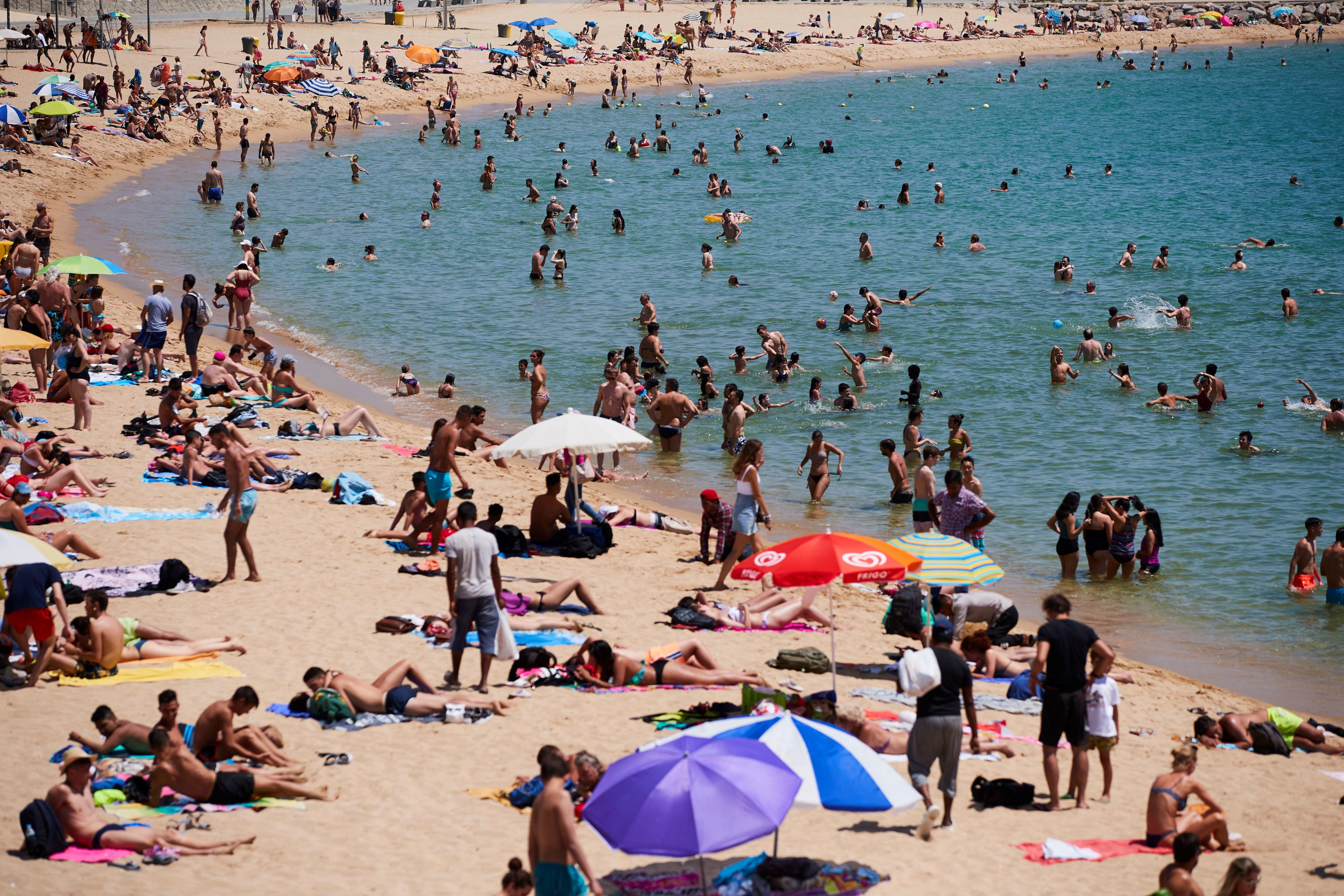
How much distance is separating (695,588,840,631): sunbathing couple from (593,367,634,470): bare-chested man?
575cm

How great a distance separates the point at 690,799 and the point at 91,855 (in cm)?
376

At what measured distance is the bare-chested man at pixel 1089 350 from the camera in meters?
24.1

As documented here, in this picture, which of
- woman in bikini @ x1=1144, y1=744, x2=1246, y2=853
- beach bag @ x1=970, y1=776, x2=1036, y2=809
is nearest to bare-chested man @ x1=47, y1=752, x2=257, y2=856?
beach bag @ x1=970, y1=776, x2=1036, y2=809

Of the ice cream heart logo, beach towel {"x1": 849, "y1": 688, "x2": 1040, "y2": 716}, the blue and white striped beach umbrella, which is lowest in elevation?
beach towel {"x1": 849, "y1": 688, "x2": 1040, "y2": 716}

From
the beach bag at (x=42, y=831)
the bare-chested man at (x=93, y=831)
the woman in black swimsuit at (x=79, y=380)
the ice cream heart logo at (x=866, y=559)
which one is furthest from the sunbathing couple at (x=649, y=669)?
the woman in black swimsuit at (x=79, y=380)

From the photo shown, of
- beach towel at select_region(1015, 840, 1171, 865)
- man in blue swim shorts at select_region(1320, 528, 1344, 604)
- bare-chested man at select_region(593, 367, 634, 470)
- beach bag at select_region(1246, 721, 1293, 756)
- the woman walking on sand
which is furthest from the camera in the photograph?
bare-chested man at select_region(593, 367, 634, 470)

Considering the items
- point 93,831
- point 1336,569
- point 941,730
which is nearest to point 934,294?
point 1336,569

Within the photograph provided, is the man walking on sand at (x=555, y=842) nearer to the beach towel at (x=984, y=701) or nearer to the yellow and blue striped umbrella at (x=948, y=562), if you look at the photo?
the beach towel at (x=984, y=701)

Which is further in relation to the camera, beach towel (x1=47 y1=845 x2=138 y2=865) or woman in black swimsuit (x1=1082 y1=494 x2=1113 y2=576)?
woman in black swimsuit (x1=1082 y1=494 x2=1113 y2=576)

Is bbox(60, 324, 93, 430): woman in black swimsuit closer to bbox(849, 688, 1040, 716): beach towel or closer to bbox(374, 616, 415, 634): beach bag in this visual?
bbox(374, 616, 415, 634): beach bag

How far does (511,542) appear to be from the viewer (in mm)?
14266

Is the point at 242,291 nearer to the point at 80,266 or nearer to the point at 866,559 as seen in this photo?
the point at 80,266

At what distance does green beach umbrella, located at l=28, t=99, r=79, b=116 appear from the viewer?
37188 mm

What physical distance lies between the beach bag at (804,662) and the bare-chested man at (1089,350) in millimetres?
14482
